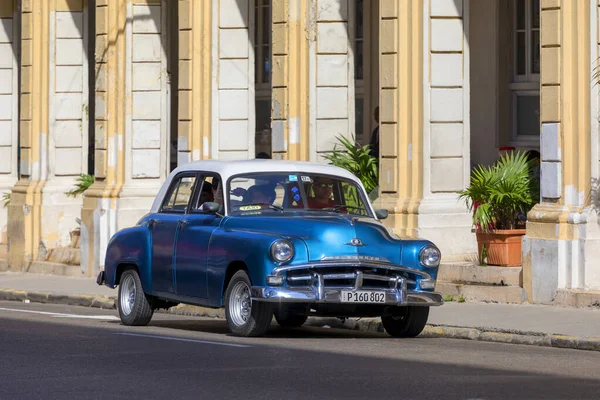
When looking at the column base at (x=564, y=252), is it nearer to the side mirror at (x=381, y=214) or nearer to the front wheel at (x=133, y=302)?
the side mirror at (x=381, y=214)

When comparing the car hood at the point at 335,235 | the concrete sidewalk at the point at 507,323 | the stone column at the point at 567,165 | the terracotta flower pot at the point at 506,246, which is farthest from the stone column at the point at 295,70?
the car hood at the point at 335,235

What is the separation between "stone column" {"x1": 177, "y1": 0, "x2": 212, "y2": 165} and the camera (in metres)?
24.3

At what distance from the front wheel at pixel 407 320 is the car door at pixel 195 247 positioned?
5.88 feet

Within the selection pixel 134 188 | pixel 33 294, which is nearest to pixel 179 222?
pixel 33 294

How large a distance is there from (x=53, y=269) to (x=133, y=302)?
10982mm

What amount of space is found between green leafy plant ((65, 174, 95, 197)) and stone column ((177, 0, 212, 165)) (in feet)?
11.7

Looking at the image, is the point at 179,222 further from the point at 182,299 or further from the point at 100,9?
the point at 100,9

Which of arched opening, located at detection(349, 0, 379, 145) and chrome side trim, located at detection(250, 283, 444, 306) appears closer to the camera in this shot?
chrome side trim, located at detection(250, 283, 444, 306)

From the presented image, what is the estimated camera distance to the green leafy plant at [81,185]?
27.4 metres

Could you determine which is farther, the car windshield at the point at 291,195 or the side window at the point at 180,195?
the side window at the point at 180,195

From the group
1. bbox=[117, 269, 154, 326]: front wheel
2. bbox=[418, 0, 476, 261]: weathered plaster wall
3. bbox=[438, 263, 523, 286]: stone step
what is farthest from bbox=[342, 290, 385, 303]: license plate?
bbox=[418, 0, 476, 261]: weathered plaster wall

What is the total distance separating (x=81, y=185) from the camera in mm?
27375

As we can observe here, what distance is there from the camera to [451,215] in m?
20.0

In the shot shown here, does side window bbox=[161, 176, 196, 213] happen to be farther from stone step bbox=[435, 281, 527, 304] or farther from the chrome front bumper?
stone step bbox=[435, 281, 527, 304]
